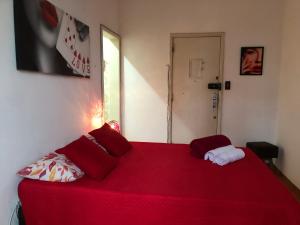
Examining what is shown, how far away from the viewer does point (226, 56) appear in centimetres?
376

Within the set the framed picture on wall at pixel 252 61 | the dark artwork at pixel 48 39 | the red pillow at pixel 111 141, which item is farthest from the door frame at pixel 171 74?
the dark artwork at pixel 48 39

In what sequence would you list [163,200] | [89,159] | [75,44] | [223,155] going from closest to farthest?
[163,200] → [89,159] → [223,155] → [75,44]

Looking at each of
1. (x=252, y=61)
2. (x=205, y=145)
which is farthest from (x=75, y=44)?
(x=252, y=61)

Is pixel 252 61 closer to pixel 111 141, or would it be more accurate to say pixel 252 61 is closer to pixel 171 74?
pixel 171 74

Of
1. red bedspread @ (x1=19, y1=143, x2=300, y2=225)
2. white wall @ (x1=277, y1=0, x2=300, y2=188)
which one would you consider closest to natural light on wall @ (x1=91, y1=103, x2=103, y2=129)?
red bedspread @ (x1=19, y1=143, x2=300, y2=225)

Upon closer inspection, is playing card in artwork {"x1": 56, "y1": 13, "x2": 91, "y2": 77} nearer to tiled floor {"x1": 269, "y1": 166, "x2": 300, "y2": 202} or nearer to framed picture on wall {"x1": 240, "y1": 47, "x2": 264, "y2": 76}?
framed picture on wall {"x1": 240, "y1": 47, "x2": 264, "y2": 76}

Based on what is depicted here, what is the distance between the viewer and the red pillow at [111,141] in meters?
2.49

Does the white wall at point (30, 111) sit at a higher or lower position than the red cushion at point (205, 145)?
higher

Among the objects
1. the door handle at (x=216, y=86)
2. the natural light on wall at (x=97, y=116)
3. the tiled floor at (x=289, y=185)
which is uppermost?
the door handle at (x=216, y=86)

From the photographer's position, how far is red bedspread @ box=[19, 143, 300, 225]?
1.51 m

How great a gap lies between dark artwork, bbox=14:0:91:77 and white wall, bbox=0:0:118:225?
0.18ft

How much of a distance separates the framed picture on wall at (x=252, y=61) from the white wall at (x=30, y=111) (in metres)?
2.37

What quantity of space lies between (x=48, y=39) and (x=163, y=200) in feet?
5.10

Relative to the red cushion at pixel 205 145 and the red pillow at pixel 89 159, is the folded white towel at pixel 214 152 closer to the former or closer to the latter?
the red cushion at pixel 205 145
